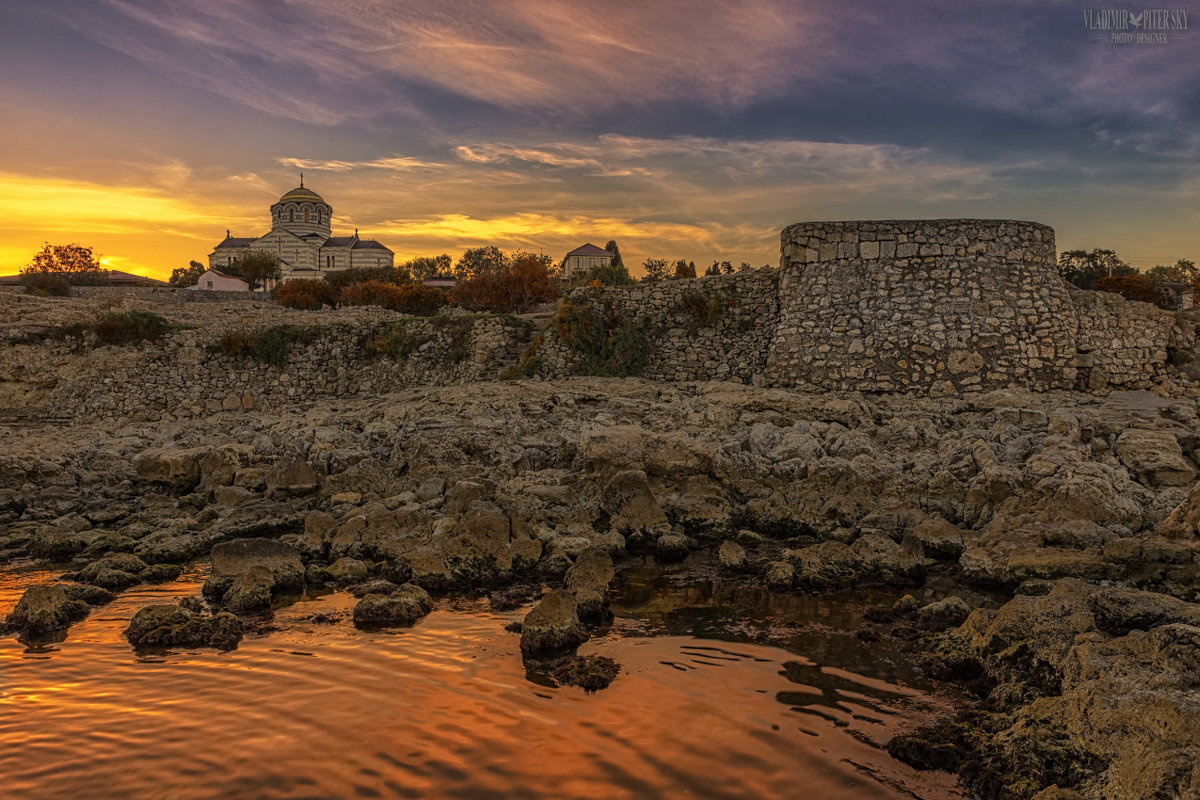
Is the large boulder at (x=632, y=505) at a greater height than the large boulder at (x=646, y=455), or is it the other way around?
the large boulder at (x=646, y=455)

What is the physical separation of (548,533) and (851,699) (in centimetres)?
538

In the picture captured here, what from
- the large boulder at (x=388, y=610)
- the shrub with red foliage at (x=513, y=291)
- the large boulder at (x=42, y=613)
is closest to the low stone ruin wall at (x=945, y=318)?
the large boulder at (x=388, y=610)

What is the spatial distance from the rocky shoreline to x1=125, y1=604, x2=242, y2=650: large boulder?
3 centimetres

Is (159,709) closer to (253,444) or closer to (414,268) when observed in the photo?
(253,444)

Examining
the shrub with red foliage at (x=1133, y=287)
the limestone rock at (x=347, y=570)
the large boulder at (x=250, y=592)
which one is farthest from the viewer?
the shrub with red foliage at (x=1133, y=287)

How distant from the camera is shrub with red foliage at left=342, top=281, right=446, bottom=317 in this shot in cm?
3409

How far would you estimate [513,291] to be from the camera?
3403 centimetres

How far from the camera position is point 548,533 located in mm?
11344

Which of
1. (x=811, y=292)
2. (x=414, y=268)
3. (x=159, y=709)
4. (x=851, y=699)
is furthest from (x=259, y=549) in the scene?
(x=414, y=268)

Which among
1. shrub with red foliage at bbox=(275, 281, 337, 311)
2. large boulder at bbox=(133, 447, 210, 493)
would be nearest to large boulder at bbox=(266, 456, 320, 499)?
large boulder at bbox=(133, 447, 210, 493)

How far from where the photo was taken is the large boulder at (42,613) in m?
8.41

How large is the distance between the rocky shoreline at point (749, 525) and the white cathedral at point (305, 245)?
203ft

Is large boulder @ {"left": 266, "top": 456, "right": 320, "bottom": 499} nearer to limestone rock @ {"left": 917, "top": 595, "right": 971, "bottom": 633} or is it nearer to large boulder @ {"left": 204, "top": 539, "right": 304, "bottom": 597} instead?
large boulder @ {"left": 204, "top": 539, "right": 304, "bottom": 597}

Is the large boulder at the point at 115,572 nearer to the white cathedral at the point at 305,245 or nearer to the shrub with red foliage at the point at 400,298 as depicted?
the shrub with red foliage at the point at 400,298
